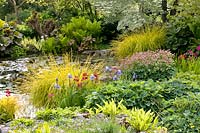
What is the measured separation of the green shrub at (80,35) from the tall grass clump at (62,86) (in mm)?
6234

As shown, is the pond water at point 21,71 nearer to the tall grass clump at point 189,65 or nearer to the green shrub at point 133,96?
the green shrub at point 133,96

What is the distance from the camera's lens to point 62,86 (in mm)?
6066

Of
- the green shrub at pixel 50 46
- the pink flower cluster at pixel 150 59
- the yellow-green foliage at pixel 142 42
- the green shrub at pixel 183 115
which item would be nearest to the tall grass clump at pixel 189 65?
the pink flower cluster at pixel 150 59

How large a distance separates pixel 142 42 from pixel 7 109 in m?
5.25

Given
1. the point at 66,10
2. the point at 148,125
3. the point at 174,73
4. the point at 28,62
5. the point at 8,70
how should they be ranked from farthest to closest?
→ the point at 66,10, the point at 28,62, the point at 8,70, the point at 174,73, the point at 148,125

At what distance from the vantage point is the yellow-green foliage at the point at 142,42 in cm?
1017

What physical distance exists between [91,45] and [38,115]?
8540 millimetres

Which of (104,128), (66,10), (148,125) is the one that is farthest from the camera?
(66,10)

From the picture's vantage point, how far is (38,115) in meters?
4.84

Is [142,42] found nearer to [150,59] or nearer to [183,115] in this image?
[150,59]

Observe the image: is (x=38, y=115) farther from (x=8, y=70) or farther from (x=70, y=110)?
(x=8, y=70)

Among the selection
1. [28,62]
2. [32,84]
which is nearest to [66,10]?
[28,62]

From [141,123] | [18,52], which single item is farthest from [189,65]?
[18,52]

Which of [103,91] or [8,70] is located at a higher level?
[103,91]
